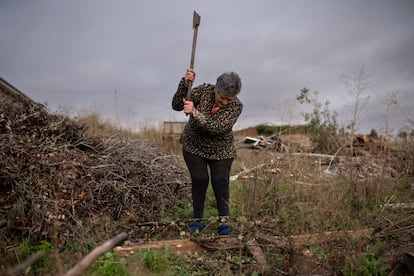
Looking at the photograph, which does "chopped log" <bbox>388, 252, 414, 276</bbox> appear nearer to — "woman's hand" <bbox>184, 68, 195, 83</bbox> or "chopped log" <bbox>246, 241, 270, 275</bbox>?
"chopped log" <bbox>246, 241, 270, 275</bbox>

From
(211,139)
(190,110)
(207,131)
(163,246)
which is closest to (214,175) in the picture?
(211,139)

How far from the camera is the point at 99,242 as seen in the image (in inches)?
120

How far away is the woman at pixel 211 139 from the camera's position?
3263 millimetres

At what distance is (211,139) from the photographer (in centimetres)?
335

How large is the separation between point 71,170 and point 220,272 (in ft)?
7.00

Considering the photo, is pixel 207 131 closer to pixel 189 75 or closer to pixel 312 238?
pixel 189 75

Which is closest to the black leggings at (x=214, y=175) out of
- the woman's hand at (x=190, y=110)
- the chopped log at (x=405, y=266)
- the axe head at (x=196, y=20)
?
the woman's hand at (x=190, y=110)

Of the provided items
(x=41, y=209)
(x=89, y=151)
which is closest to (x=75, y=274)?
(x=41, y=209)

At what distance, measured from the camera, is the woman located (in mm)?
3263

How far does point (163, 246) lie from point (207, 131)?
1.20 metres

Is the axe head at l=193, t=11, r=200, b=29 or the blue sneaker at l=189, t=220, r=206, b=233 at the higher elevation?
the axe head at l=193, t=11, r=200, b=29

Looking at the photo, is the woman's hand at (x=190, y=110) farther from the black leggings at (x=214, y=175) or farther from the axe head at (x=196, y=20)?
the axe head at (x=196, y=20)

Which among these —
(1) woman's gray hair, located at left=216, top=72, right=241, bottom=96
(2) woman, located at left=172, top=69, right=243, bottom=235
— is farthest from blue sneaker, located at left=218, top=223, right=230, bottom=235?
(1) woman's gray hair, located at left=216, top=72, right=241, bottom=96

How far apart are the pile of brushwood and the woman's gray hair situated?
5.72 ft
